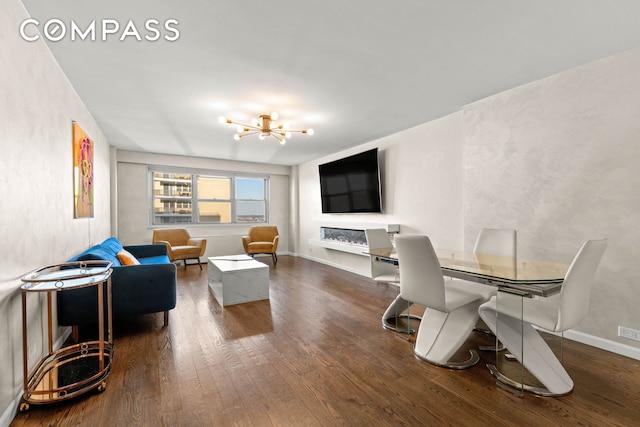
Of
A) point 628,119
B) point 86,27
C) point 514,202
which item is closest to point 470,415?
point 514,202

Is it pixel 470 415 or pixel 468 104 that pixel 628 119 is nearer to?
pixel 468 104

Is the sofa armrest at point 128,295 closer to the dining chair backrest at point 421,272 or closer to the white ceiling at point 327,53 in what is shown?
the white ceiling at point 327,53

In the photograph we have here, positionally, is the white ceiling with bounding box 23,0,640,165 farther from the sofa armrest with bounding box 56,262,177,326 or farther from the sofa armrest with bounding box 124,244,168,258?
the sofa armrest with bounding box 124,244,168,258

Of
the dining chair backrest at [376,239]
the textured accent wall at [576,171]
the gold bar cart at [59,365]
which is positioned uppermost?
the textured accent wall at [576,171]

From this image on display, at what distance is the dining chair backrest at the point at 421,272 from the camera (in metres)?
2.13

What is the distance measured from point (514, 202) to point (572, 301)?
4.76 ft

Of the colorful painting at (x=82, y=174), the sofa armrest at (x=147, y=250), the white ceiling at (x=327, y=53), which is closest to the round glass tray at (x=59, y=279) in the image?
the colorful painting at (x=82, y=174)

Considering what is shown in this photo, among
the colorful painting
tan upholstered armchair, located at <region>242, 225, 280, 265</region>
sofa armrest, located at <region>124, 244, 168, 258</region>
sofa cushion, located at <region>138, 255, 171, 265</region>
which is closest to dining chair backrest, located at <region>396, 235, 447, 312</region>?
the colorful painting

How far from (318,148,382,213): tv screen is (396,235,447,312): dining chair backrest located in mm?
2633

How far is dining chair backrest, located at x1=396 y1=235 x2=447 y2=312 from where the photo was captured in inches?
83.7

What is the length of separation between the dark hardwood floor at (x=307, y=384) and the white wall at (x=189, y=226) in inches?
150

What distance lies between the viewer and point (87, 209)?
3424 millimetres

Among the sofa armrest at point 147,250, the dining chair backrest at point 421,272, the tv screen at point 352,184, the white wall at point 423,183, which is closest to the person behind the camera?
the dining chair backrest at point 421,272

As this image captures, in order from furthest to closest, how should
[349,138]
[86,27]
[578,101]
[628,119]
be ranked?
[349,138] < [578,101] < [628,119] < [86,27]
